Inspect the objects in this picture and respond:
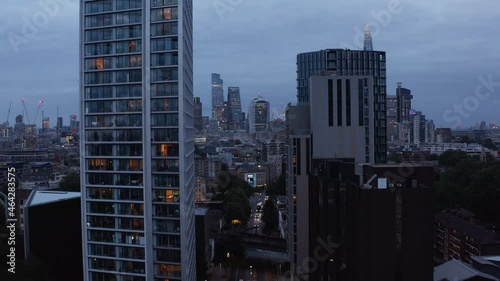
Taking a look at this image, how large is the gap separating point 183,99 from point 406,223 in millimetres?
11538

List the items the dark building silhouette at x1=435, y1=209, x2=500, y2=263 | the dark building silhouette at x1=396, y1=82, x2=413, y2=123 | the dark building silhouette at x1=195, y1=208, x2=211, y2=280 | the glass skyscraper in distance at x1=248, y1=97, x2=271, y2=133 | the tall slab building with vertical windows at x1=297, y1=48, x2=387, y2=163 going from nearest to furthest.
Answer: the dark building silhouette at x1=435, y1=209, x2=500, y2=263 < the dark building silhouette at x1=195, y1=208, x2=211, y2=280 < the tall slab building with vertical windows at x1=297, y1=48, x2=387, y2=163 < the dark building silhouette at x1=396, y1=82, x2=413, y2=123 < the glass skyscraper in distance at x1=248, y1=97, x2=271, y2=133

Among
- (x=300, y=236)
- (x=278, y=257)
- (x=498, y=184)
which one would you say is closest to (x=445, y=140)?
(x=498, y=184)

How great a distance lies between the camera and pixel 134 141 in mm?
21188

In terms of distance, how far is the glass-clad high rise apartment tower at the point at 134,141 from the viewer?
2086cm

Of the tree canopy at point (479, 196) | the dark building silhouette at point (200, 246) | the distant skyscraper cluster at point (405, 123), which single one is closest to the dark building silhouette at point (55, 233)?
the dark building silhouette at point (200, 246)

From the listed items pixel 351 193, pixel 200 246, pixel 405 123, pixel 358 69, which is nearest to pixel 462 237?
pixel 358 69

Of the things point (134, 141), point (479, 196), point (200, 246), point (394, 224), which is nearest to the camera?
point (394, 224)

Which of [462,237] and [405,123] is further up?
[405,123]

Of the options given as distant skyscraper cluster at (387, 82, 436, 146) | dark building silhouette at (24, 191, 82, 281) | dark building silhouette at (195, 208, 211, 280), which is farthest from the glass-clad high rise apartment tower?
distant skyscraper cluster at (387, 82, 436, 146)

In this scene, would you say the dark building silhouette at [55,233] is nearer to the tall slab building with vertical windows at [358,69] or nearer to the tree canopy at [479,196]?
the tall slab building with vertical windows at [358,69]

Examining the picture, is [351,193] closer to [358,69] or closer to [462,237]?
[462,237]

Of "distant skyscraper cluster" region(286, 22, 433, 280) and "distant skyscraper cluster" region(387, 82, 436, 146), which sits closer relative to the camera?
"distant skyscraper cluster" region(286, 22, 433, 280)

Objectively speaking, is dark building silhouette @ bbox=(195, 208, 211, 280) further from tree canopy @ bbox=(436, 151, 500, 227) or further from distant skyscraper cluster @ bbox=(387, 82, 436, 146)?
distant skyscraper cluster @ bbox=(387, 82, 436, 146)

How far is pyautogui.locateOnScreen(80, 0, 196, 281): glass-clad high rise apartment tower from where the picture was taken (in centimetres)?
2086
